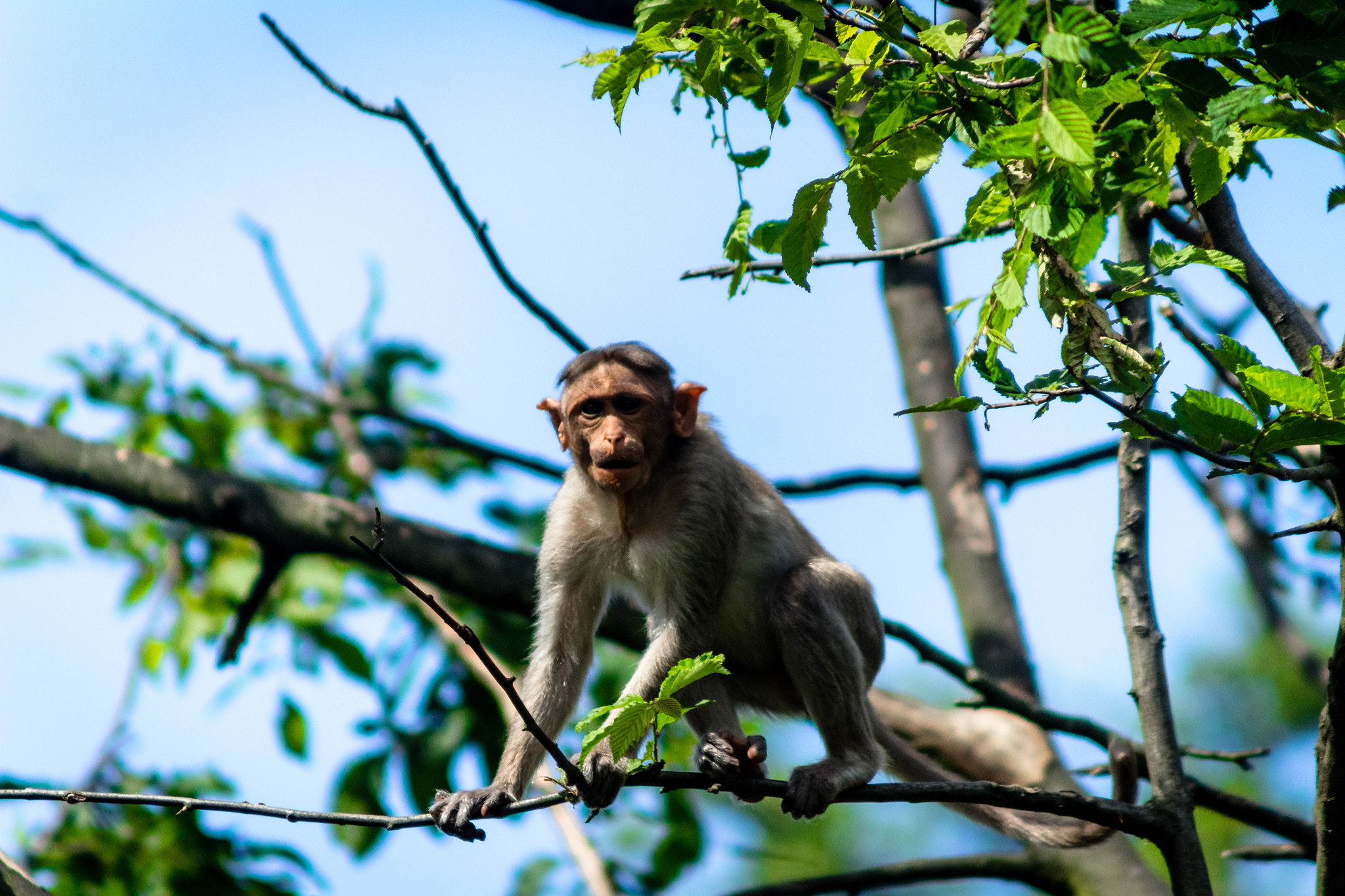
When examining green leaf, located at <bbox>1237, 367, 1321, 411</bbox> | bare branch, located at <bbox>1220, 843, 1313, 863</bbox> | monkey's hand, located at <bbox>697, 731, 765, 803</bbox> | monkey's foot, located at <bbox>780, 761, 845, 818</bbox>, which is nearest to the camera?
green leaf, located at <bbox>1237, 367, 1321, 411</bbox>

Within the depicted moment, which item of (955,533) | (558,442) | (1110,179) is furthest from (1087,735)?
(1110,179)

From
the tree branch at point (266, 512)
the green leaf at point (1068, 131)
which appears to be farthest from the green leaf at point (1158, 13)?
the tree branch at point (266, 512)

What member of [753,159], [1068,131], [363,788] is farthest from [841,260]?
[363,788]

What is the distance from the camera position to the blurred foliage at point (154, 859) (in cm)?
714

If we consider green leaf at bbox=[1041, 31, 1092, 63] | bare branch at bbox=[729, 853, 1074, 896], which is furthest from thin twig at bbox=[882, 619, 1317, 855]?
green leaf at bbox=[1041, 31, 1092, 63]

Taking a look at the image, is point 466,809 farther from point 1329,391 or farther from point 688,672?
point 1329,391

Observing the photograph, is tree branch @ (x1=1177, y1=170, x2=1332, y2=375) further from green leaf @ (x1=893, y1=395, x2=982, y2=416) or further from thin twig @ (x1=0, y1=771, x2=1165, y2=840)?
thin twig @ (x1=0, y1=771, x2=1165, y2=840)

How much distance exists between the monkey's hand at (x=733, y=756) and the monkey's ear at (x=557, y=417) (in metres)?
2.28

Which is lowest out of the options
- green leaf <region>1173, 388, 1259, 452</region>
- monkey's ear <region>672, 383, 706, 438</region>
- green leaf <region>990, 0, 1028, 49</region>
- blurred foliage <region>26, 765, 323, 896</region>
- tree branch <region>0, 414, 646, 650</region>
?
blurred foliage <region>26, 765, 323, 896</region>

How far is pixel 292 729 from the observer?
338 inches

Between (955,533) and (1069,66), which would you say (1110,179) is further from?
(955,533)

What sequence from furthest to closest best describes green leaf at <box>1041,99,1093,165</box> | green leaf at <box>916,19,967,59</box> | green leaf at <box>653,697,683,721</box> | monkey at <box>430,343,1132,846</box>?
monkey at <box>430,343,1132,846</box> < green leaf at <box>653,697,683,721</box> < green leaf at <box>916,19,967,59</box> < green leaf at <box>1041,99,1093,165</box>

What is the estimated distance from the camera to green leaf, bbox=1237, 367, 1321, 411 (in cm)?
314

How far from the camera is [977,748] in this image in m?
8.73
